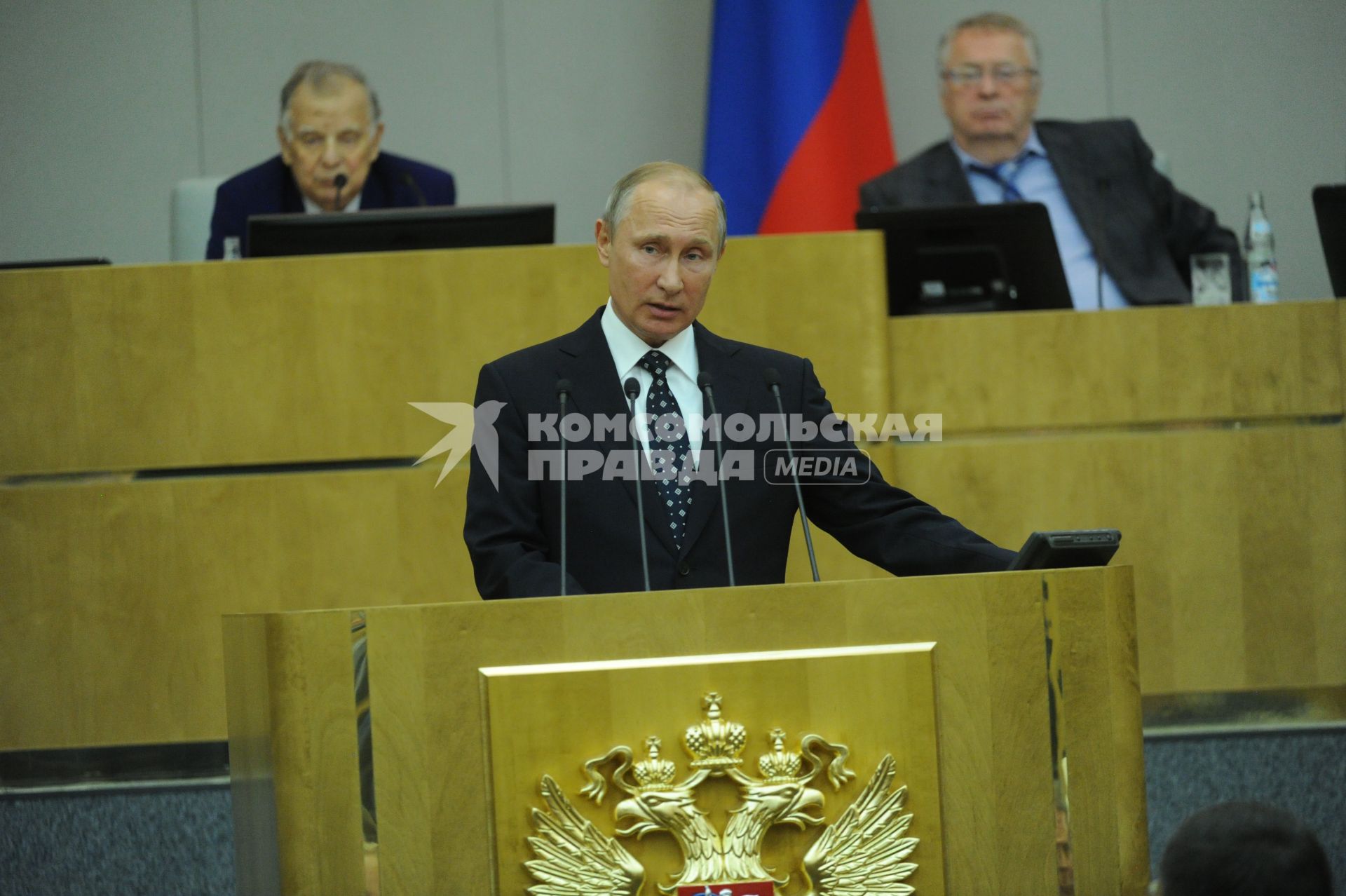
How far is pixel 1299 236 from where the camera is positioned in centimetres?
596

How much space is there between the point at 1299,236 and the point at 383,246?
12.7 feet

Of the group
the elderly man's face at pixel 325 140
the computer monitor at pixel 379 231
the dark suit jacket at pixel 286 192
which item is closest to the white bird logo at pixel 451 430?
the computer monitor at pixel 379 231

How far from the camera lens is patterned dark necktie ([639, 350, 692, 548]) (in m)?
2.46

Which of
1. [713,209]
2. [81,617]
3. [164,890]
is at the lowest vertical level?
[164,890]

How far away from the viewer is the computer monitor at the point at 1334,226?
399 cm

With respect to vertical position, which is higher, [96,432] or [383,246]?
[383,246]

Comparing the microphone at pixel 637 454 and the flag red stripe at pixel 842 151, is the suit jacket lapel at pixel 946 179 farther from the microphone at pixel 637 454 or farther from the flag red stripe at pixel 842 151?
the microphone at pixel 637 454

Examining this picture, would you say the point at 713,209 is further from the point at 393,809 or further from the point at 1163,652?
the point at 1163,652

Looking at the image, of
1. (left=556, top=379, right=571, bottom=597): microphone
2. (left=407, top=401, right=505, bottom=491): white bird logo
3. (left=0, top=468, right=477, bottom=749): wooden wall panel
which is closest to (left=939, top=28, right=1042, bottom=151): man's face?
(left=407, top=401, right=505, bottom=491): white bird logo

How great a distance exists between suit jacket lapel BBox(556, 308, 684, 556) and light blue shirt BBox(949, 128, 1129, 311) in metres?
2.45

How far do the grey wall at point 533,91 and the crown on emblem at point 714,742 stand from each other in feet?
14.1

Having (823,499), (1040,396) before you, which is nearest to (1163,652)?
(1040,396)

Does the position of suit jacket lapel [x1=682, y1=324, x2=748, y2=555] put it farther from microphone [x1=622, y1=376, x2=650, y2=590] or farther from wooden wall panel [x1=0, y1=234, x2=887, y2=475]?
wooden wall panel [x1=0, y1=234, x2=887, y2=475]

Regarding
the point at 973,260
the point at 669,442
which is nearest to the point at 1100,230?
the point at 973,260
